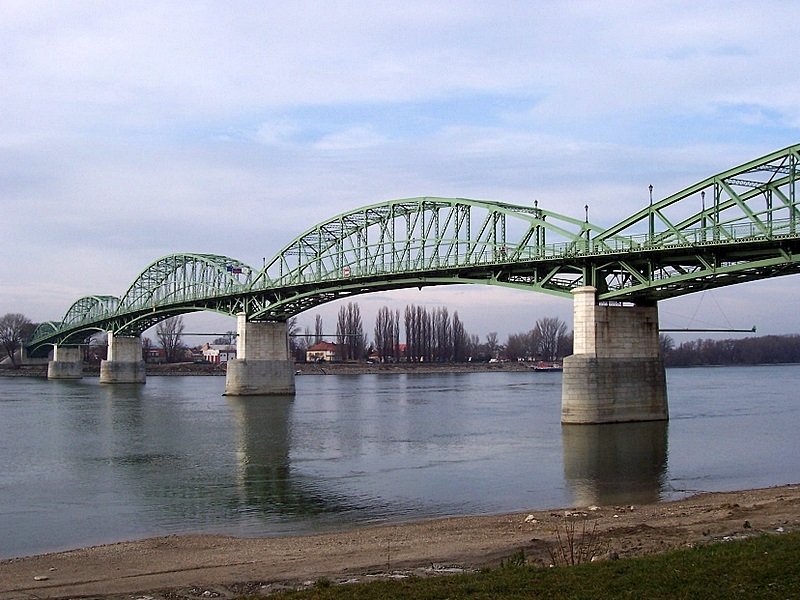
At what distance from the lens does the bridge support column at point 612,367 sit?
133 ft

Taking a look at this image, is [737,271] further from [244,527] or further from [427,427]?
[244,527]

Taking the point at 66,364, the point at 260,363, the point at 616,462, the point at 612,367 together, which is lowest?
the point at 616,462

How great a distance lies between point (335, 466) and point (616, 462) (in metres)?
9.61

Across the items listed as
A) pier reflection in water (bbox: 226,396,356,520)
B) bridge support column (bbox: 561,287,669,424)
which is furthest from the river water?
bridge support column (bbox: 561,287,669,424)

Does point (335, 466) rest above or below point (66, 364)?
below

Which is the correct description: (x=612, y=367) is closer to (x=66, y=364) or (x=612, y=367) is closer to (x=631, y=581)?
(x=631, y=581)

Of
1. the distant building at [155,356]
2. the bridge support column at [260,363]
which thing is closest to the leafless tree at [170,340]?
the distant building at [155,356]

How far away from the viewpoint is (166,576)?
544 inches

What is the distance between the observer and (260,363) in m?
72.8

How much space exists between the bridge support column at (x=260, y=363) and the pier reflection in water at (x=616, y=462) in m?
36.0

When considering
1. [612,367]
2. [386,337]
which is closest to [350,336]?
[386,337]

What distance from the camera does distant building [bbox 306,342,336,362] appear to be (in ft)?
546

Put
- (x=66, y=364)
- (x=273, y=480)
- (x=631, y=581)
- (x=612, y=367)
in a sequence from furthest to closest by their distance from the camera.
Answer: (x=66, y=364), (x=612, y=367), (x=273, y=480), (x=631, y=581)

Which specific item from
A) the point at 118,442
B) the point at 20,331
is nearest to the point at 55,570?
the point at 118,442
